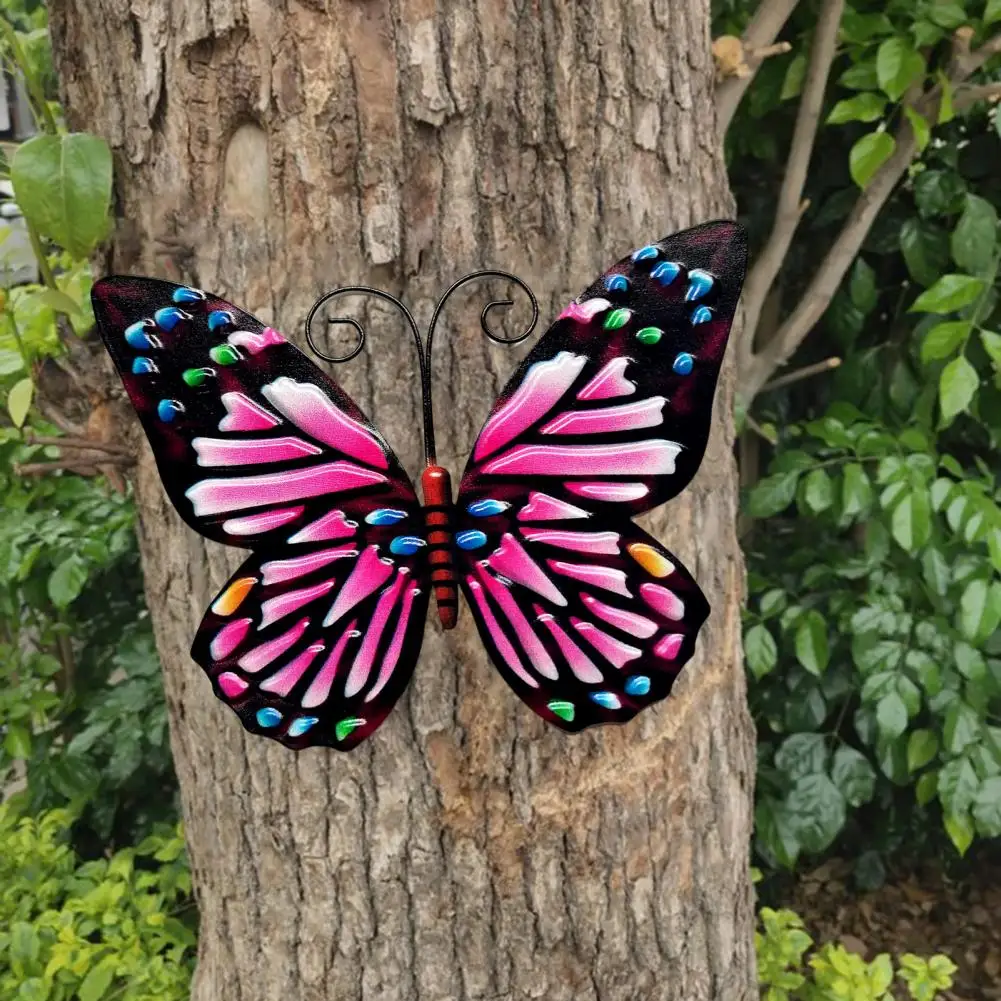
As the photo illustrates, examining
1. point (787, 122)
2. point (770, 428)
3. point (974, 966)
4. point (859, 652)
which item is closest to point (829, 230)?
point (787, 122)

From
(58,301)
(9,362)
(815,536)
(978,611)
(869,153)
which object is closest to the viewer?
(58,301)

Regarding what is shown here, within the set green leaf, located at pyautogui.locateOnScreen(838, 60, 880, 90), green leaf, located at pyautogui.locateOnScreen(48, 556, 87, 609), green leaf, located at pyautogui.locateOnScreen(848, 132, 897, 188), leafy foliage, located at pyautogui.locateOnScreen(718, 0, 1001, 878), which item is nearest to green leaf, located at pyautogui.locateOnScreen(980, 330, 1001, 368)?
leafy foliage, located at pyautogui.locateOnScreen(718, 0, 1001, 878)

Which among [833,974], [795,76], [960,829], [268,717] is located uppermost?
[795,76]

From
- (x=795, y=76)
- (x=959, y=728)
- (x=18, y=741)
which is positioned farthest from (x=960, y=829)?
(x=18, y=741)

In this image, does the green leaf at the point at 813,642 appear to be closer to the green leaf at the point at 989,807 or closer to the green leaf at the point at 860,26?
the green leaf at the point at 989,807

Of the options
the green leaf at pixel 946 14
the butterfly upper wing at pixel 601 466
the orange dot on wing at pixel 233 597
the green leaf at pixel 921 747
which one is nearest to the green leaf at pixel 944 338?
the green leaf at pixel 946 14

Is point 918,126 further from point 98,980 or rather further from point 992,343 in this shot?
point 98,980

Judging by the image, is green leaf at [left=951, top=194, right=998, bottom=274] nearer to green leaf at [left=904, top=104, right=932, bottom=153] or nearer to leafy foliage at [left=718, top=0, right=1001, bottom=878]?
leafy foliage at [left=718, top=0, right=1001, bottom=878]
